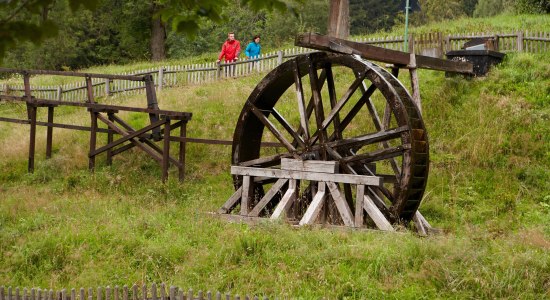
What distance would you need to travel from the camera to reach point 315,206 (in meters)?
11.7

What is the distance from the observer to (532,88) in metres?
16.9

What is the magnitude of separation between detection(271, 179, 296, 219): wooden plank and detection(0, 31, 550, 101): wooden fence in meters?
8.77

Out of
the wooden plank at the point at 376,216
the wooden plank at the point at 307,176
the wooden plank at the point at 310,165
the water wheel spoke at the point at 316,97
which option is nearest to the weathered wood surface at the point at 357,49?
the water wheel spoke at the point at 316,97

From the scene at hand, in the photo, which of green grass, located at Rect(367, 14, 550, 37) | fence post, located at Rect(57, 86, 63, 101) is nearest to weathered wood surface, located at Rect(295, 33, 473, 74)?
green grass, located at Rect(367, 14, 550, 37)

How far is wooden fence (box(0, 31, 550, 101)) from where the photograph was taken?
1991cm

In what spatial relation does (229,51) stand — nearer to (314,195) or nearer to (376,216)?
(314,195)

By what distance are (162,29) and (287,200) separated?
1027 inches

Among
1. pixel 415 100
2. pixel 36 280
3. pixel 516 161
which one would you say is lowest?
pixel 36 280

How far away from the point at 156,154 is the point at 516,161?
726cm

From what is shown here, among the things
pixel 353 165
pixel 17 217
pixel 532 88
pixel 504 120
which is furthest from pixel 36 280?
pixel 532 88

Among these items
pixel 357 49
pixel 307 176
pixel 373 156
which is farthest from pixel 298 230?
pixel 357 49

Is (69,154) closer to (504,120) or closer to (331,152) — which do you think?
(331,152)

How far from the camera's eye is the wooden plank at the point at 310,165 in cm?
1184

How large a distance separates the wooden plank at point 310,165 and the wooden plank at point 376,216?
29.0 inches
